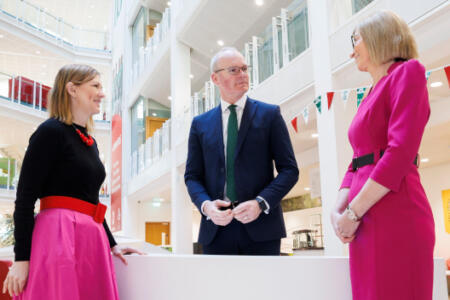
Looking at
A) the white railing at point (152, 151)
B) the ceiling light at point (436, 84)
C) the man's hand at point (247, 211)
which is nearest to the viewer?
the man's hand at point (247, 211)

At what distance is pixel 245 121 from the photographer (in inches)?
71.9

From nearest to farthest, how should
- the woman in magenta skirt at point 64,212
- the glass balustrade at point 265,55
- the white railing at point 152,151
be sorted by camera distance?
the woman in magenta skirt at point 64,212
the glass balustrade at point 265,55
the white railing at point 152,151

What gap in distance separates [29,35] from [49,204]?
50.4 feet

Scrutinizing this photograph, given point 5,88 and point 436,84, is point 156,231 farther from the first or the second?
point 436,84

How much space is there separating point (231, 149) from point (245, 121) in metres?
0.13

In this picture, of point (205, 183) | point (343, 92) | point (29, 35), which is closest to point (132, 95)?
point (29, 35)

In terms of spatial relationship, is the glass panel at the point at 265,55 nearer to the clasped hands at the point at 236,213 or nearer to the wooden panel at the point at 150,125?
the clasped hands at the point at 236,213

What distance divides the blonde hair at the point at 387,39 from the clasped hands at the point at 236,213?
0.65 m

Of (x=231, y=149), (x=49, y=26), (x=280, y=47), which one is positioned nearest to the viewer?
(x=231, y=149)

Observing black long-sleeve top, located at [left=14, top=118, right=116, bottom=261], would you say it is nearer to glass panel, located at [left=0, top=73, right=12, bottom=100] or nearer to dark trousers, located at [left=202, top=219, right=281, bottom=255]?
dark trousers, located at [left=202, top=219, right=281, bottom=255]

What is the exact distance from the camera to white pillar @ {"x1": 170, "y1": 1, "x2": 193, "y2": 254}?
1018cm

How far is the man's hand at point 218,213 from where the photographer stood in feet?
5.29

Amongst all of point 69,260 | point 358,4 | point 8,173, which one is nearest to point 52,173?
point 69,260

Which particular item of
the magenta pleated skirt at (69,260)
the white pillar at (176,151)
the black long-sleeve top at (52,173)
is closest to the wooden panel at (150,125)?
the white pillar at (176,151)
